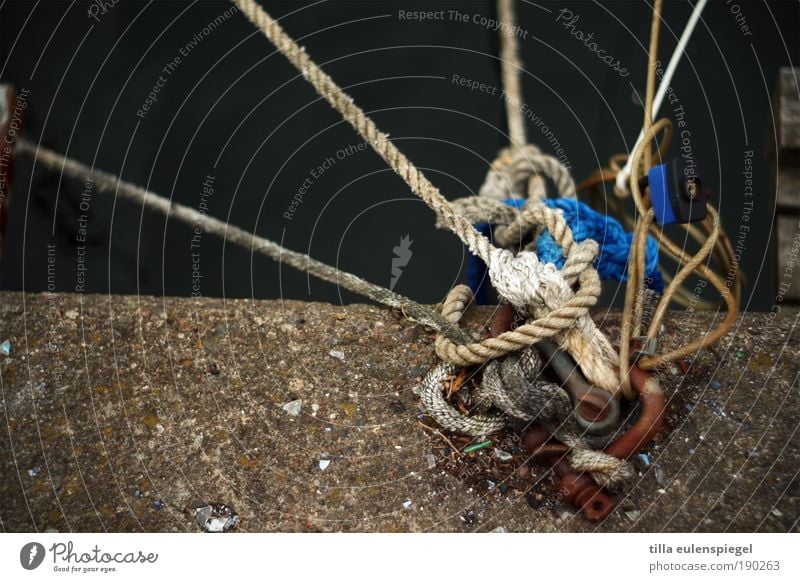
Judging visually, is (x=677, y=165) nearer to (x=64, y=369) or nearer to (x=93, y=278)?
(x=64, y=369)

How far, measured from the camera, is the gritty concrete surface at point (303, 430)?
113 cm

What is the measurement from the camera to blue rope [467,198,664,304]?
1.30 meters

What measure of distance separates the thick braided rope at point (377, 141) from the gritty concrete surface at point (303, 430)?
0.57 feet

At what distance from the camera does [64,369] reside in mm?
1260

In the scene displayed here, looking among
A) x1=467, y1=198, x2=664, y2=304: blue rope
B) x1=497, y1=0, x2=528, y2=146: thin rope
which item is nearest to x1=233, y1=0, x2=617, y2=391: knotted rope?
x1=467, y1=198, x2=664, y2=304: blue rope

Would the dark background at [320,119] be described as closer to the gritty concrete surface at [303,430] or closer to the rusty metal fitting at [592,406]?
the gritty concrete surface at [303,430]

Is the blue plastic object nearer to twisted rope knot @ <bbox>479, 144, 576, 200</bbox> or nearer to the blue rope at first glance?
the blue rope

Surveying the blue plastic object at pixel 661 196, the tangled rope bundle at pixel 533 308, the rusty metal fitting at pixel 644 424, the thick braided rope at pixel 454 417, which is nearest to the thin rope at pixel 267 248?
the tangled rope bundle at pixel 533 308

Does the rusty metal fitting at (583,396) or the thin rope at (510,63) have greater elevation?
the thin rope at (510,63)

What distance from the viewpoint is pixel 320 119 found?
6.43 ft

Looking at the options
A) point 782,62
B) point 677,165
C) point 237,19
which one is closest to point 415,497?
point 677,165

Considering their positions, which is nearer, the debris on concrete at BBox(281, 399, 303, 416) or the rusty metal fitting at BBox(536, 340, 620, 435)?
the rusty metal fitting at BBox(536, 340, 620, 435)

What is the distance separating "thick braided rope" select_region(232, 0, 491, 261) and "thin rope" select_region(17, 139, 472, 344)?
0.17 meters
